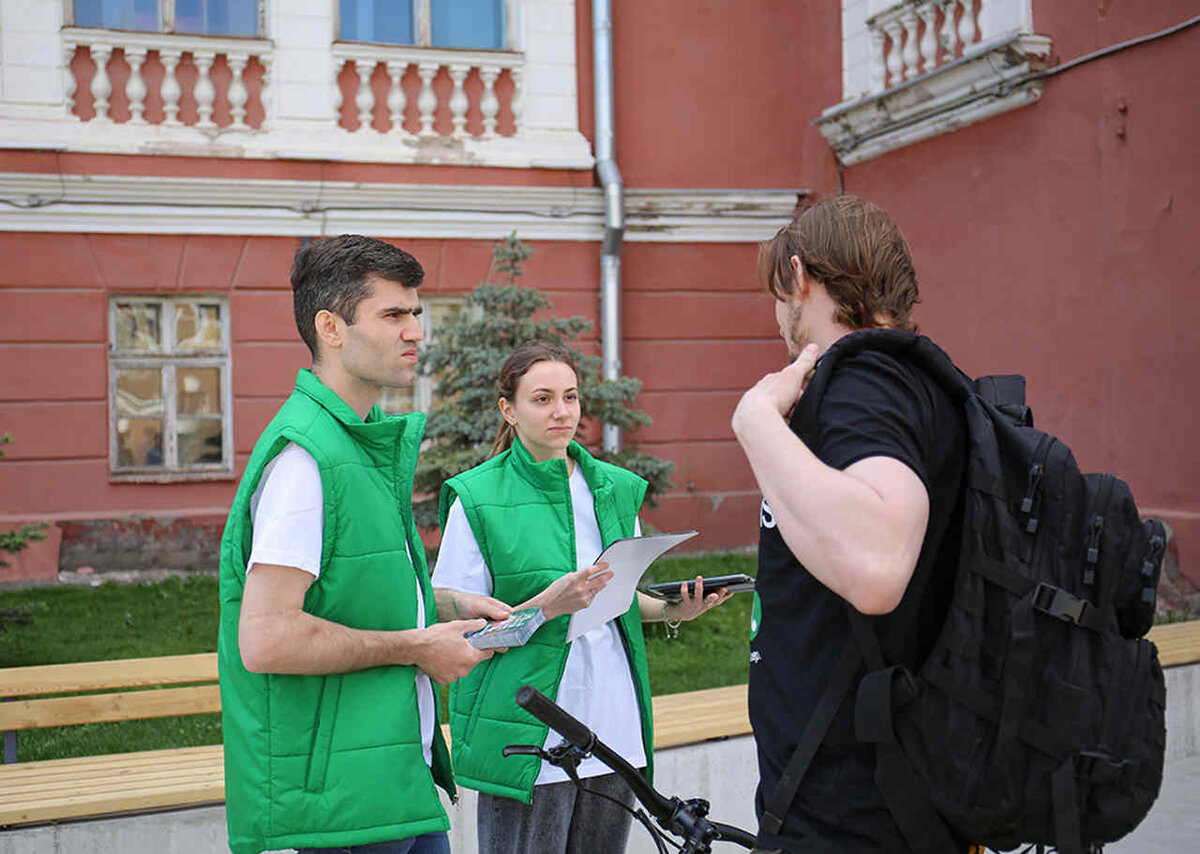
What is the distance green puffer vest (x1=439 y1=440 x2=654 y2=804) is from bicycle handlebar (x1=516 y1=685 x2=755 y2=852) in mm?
677

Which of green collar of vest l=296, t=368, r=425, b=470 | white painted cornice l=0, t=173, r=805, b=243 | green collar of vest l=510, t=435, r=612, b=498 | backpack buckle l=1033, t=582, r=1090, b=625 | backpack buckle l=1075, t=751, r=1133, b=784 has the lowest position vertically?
backpack buckle l=1075, t=751, r=1133, b=784

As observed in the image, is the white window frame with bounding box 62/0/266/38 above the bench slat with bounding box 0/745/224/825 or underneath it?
above

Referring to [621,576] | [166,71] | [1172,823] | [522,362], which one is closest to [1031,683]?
[621,576]

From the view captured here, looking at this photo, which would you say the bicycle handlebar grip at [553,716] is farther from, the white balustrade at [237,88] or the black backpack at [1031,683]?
the white balustrade at [237,88]

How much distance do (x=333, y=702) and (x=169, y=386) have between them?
8664mm

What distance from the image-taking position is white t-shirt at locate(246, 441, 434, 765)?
6.49 ft

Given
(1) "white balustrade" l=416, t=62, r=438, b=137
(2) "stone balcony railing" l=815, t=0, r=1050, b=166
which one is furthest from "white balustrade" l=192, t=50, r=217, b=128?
(2) "stone balcony railing" l=815, t=0, r=1050, b=166

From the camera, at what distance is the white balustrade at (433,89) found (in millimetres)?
10227

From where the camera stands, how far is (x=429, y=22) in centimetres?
1054

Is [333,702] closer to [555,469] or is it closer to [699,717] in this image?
[555,469]

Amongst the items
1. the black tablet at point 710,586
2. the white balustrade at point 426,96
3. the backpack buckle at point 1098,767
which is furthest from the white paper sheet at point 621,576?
the white balustrade at point 426,96

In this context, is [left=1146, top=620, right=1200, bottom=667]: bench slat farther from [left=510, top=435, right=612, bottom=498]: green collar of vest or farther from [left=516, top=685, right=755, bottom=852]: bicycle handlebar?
[left=516, top=685, right=755, bottom=852]: bicycle handlebar

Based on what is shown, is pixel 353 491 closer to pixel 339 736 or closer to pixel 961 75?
pixel 339 736

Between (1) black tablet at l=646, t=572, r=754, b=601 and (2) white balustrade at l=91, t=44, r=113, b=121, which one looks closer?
(1) black tablet at l=646, t=572, r=754, b=601
